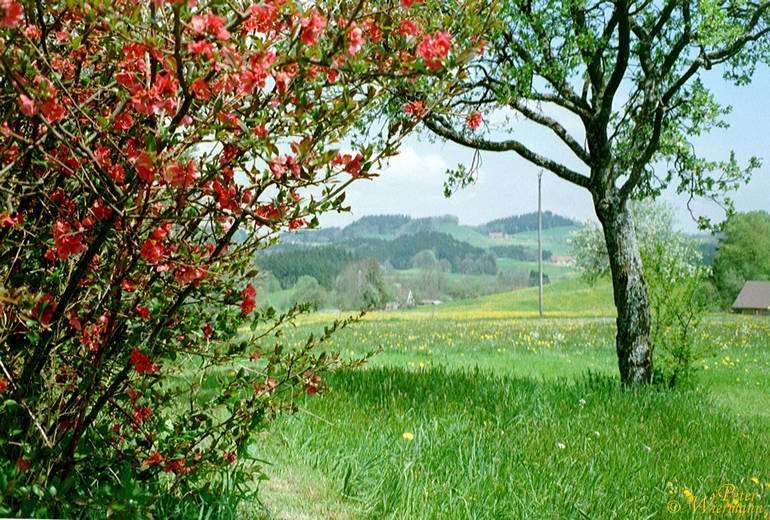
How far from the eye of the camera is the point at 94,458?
279 centimetres

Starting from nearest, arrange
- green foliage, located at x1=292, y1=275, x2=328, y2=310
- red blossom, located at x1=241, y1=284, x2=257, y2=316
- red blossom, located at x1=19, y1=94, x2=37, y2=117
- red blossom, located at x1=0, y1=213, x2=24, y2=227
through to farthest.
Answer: red blossom, located at x1=19, y1=94, x2=37, y2=117, red blossom, located at x1=0, y1=213, x2=24, y2=227, red blossom, located at x1=241, y1=284, x2=257, y2=316, green foliage, located at x1=292, y1=275, x2=328, y2=310

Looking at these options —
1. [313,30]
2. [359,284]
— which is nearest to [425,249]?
[359,284]

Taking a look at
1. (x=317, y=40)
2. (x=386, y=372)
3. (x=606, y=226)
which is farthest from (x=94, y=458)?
(x=606, y=226)

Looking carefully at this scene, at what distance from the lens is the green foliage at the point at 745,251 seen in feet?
158

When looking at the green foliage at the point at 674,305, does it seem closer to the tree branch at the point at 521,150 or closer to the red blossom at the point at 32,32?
the tree branch at the point at 521,150

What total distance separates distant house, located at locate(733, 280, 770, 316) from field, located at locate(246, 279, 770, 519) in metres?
39.1

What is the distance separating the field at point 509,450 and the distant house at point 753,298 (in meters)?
39.1

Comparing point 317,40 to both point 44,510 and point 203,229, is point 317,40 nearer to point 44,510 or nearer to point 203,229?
point 203,229

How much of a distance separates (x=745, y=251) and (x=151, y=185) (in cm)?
5754

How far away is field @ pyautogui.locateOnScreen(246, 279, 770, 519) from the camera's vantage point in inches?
135

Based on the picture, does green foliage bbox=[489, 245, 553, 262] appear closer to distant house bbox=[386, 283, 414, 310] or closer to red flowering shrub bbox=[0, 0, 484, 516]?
distant house bbox=[386, 283, 414, 310]

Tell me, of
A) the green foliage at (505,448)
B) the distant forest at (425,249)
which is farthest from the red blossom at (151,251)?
the distant forest at (425,249)

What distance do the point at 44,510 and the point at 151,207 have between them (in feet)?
4.12

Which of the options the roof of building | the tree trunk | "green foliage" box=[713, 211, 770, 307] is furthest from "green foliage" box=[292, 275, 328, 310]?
the tree trunk
